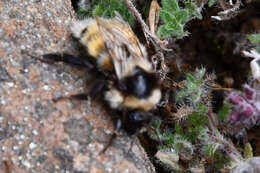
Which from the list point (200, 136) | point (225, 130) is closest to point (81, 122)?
point (200, 136)

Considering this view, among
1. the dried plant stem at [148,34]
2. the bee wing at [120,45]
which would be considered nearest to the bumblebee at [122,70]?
the bee wing at [120,45]

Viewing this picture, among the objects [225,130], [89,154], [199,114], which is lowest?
[225,130]

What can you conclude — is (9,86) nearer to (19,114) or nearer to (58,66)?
(19,114)

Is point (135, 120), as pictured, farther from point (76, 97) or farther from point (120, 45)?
point (120, 45)

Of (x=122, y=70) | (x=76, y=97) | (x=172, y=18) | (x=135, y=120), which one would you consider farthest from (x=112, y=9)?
(x=135, y=120)

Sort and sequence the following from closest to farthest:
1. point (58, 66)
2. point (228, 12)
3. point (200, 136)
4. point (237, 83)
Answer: point (58, 66) → point (200, 136) → point (228, 12) → point (237, 83)

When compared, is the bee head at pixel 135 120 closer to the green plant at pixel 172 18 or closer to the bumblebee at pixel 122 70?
the bumblebee at pixel 122 70
